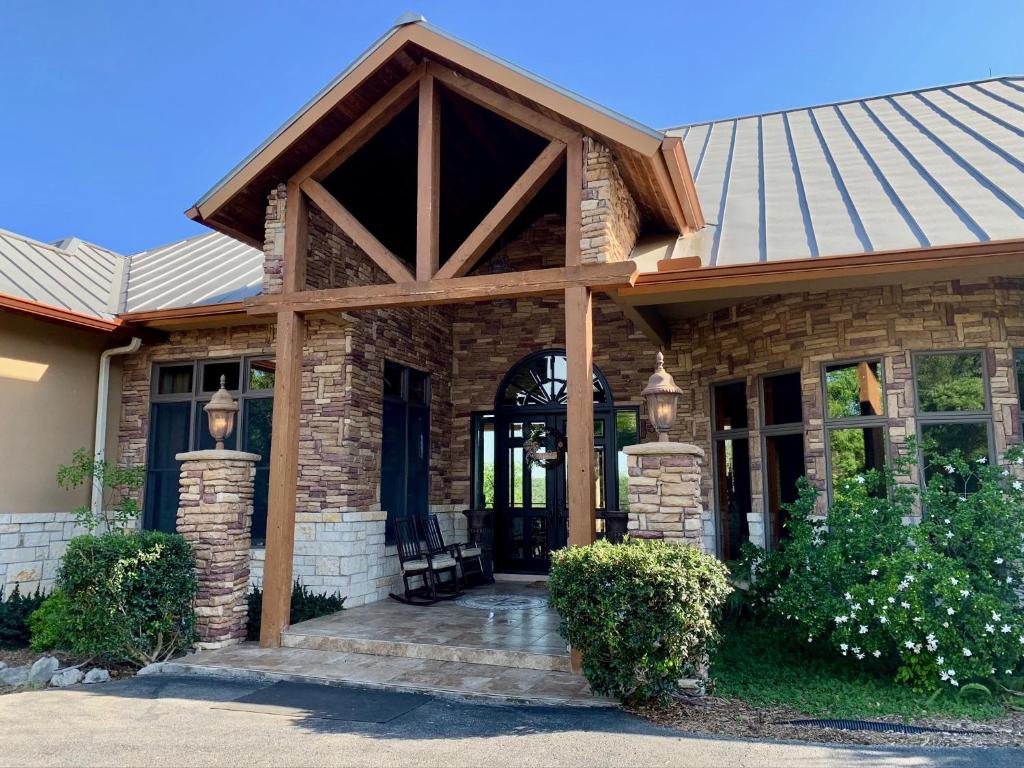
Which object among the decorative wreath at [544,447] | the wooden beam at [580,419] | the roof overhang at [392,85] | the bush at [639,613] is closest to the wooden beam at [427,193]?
the roof overhang at [392,85]

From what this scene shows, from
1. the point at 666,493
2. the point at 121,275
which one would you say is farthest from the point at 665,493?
the point at 121,275

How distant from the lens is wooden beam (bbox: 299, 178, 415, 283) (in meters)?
6.93

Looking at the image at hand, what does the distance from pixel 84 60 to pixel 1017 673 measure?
47096 millimetres

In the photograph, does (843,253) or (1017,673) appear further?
(843,253)

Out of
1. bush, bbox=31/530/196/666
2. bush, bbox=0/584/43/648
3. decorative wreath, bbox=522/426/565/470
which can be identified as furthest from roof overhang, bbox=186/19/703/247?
bush, bbox=0/584/43/648

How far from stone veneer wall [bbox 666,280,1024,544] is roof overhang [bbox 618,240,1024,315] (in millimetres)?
320

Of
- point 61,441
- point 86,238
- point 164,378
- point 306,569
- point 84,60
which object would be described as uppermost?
point 84,60

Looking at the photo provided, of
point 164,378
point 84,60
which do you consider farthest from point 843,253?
point 84,60

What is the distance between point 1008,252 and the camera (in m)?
5.91

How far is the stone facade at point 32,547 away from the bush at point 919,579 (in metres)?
7.61

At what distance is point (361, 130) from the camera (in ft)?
24.3

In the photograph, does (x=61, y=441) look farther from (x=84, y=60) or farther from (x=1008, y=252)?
(x=84, y=60)

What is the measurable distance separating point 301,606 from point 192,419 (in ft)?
10.1

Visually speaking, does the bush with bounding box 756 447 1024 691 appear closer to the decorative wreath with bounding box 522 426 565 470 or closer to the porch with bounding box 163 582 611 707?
the porch with bounding box 163 582 611 707
